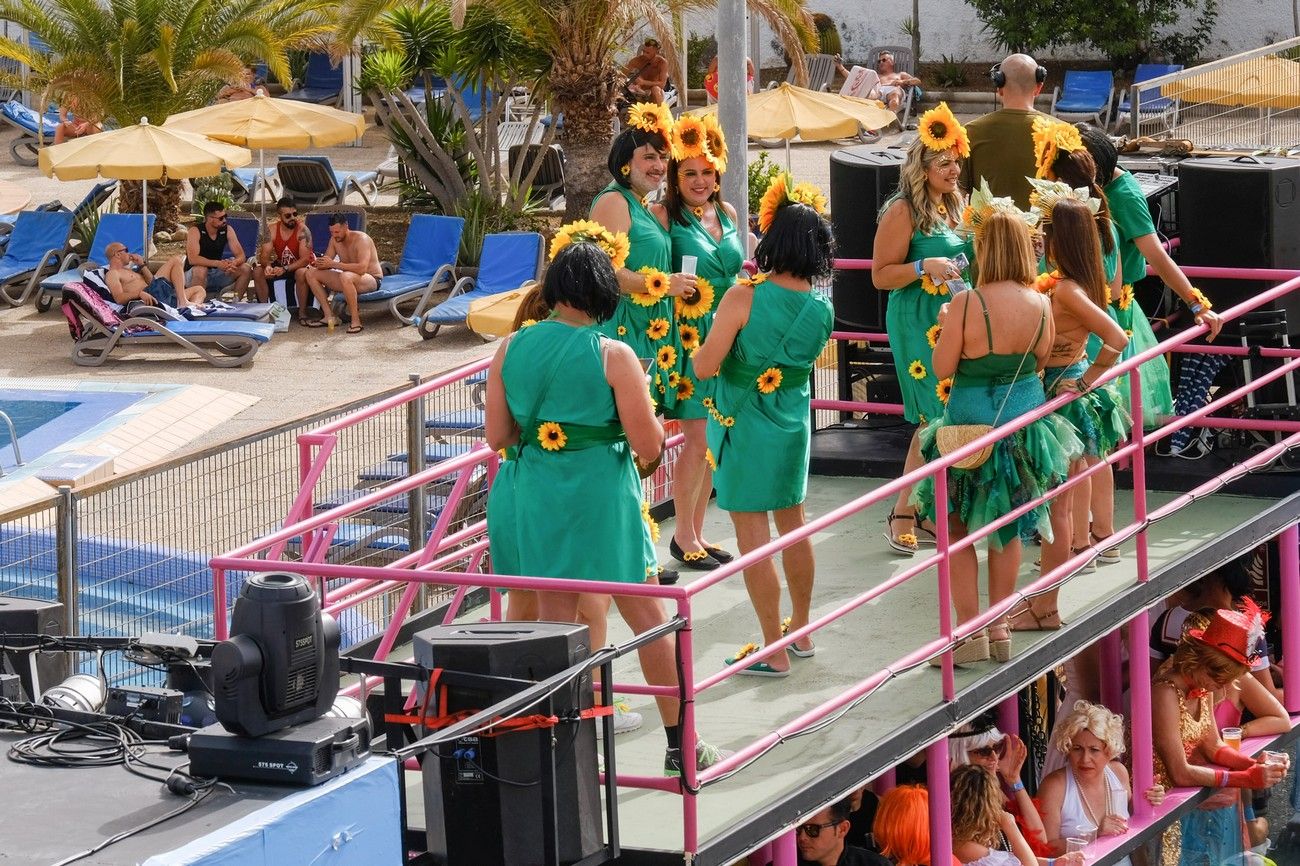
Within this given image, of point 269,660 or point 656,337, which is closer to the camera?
point 269,660

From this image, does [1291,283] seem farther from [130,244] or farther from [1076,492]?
[130,244]

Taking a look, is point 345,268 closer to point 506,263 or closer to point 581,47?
point 506,263

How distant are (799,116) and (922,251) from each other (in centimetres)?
1418

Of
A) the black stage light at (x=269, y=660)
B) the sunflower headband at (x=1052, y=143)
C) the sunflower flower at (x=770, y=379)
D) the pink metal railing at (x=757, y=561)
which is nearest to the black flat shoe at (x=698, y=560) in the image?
the pink metal railing at (x=757, y=561)

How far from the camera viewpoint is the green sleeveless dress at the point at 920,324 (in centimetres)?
804

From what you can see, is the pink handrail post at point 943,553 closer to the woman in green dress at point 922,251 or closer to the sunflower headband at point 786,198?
the woman in green dress at point 922,251

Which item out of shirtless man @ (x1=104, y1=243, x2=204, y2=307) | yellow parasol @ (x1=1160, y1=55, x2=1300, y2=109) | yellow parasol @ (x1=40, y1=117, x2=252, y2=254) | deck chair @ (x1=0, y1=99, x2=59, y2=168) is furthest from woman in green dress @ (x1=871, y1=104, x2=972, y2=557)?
deck chair @ (x1=0, y1=99, x2=59, y2=168)

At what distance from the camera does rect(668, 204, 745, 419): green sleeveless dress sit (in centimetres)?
798

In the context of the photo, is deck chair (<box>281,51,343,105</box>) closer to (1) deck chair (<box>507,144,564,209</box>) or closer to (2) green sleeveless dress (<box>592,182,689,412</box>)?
(1) deck chair (<box>507,144,564,209</box>)

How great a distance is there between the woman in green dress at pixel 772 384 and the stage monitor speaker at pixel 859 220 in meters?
3.15

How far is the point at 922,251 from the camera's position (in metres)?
8.05

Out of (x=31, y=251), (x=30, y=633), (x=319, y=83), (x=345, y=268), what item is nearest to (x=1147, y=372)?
(x=30, y=633)

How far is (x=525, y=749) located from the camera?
5191 millimetres

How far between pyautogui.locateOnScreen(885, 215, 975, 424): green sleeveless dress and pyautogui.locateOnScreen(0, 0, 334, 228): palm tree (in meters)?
16.1
